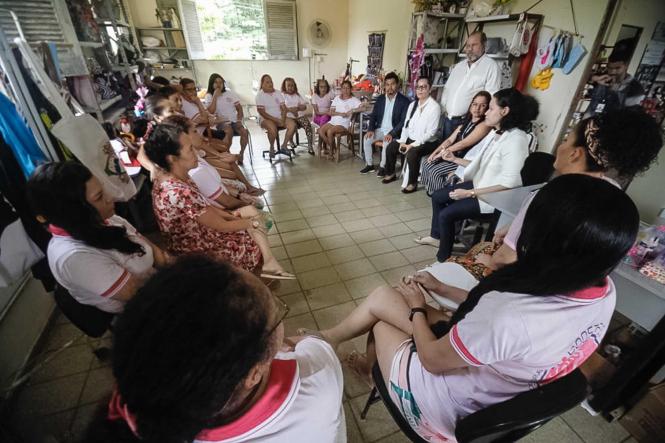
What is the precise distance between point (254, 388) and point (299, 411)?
4.1 inches

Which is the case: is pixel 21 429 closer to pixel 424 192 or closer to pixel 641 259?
pixel 641 259

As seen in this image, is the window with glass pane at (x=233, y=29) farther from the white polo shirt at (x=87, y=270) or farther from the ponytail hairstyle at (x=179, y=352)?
the ponytail hairstyle at (x=179, y=352)

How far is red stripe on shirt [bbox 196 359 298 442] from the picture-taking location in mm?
527

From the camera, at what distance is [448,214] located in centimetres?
222

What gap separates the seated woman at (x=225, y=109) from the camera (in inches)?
164

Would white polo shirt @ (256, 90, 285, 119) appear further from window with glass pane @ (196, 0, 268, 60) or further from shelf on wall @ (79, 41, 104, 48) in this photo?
window with glass pane @ (196, 0, 268, 60)

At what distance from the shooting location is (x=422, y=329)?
3.26 ft

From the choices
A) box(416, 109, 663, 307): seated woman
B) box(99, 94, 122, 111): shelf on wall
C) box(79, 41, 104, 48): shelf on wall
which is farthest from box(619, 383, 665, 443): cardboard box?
box(79, 41, 104, 48): shelf on wall

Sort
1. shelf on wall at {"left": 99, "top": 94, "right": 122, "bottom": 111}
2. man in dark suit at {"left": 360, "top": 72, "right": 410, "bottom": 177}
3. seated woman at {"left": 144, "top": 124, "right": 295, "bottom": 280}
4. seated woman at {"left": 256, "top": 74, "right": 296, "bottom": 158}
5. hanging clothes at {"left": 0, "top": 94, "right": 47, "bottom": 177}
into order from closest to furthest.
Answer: hanging clothes at {"left": 0, "top": 94, "right": 47, "bottom": 177} < seated woman at {"left": 144, "top": 124, "right": 295, "bottom": 280} < shelf on wall at {"left": 99, "top": 94, "right": 122, "bottom": 111} < man in dark suit at {"left": 360, "top": 72, "right": 410, "bottom": 177} < seated woman at {"left": 256, "top": 74, "right": 296, "bottom": 158}

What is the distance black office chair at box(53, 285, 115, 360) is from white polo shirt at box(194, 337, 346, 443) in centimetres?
89

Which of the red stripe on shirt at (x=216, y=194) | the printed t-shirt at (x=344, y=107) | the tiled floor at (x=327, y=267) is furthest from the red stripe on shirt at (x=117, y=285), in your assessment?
the printed t-shirt at (x=344, y=107)

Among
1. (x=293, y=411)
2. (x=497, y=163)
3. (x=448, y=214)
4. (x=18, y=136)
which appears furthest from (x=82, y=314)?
(x=497, y=163)

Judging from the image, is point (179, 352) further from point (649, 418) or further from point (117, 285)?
point (649, 418)

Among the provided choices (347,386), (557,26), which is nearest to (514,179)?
(347,386)
